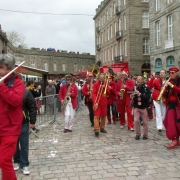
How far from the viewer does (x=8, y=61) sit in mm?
3219

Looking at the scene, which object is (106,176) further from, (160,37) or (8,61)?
(160,37)

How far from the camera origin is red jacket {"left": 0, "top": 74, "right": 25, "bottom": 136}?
3.04m

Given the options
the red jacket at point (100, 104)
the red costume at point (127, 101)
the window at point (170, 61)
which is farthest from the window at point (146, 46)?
the red jacket at point (100, 104)

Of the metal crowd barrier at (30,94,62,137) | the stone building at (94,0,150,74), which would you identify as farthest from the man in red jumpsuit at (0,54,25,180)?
the stone building at (94,0,150,74)

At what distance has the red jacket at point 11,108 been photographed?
3036 millimetres

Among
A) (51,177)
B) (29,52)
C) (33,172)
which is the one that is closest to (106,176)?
(51,177)

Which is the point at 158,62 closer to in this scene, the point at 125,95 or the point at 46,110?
the point at 46,110

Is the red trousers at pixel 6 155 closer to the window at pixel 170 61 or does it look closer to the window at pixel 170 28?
the window at pixel 170 61

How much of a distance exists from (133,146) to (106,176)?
78.8 inches

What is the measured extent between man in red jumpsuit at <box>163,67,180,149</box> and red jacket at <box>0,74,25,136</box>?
3.56 m

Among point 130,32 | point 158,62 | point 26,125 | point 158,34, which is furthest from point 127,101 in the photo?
point 130,32

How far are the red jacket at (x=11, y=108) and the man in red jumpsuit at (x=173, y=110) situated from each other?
3561mm

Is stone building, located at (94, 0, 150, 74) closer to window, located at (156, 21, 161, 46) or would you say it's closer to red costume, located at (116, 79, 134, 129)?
window, located at (156, 21, 161, 46)

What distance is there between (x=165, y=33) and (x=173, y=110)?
22.2 m
